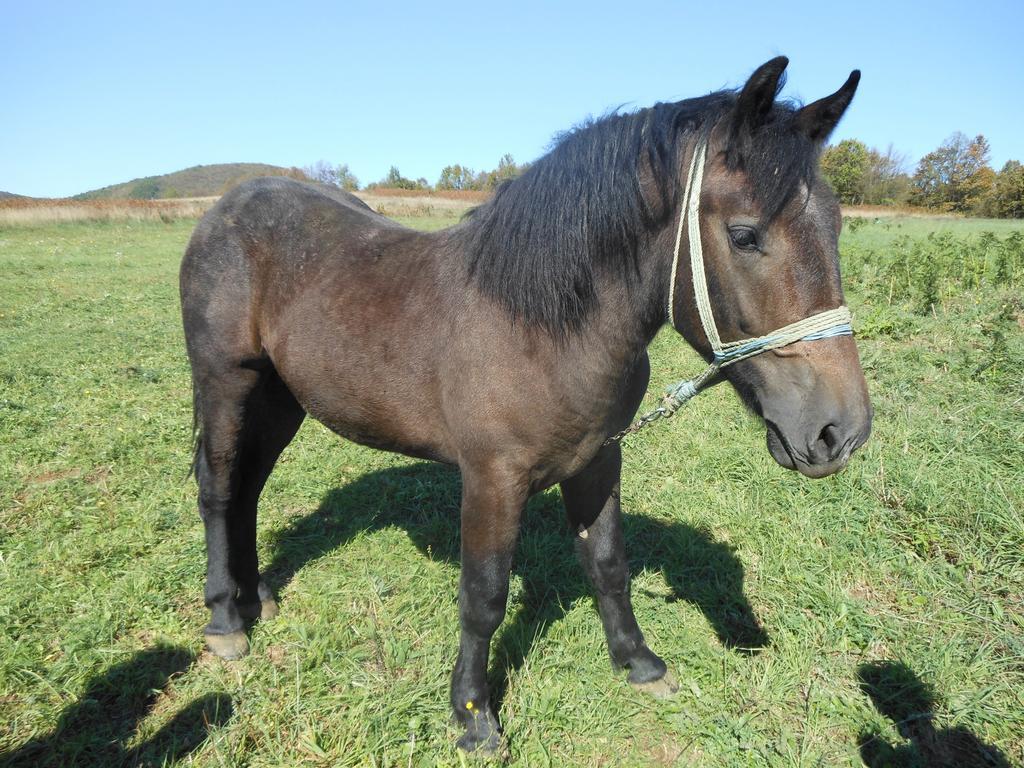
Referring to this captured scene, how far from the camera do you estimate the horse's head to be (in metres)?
1.65

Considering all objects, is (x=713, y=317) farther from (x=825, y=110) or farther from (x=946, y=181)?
(x=946, y=181)

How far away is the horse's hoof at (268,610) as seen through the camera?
3.25 meters

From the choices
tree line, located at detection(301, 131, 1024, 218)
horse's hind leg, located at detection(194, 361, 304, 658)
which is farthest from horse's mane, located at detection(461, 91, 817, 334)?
tree line, located at detection(301, 131, 1024, 218)

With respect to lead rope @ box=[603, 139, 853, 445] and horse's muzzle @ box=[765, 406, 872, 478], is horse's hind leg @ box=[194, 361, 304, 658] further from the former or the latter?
horse's muzzle @ box=[765, 406, 872, 478]

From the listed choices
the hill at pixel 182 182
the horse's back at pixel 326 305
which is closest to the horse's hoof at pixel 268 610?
the horse's back at pixel 326 305

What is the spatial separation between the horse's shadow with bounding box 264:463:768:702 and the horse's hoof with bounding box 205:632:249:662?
544 millimetres

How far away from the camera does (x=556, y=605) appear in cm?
329

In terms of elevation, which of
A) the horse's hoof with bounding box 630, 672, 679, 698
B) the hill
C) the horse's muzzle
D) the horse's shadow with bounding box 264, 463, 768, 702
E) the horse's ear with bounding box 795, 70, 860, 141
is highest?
the hill

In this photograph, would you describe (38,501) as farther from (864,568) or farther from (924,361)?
→ (924,361)

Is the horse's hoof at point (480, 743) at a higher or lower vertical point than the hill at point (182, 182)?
lower

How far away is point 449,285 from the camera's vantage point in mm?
2414

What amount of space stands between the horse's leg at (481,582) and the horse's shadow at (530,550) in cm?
27

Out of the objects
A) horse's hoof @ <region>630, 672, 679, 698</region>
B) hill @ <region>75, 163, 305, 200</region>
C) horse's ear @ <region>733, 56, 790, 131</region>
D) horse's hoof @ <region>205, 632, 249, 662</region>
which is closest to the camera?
horse's ear @ <region>733, 56, 790, 131</region>

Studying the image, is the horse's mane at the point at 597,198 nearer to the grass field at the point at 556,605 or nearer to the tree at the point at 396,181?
the grass field at the point at 556,605
